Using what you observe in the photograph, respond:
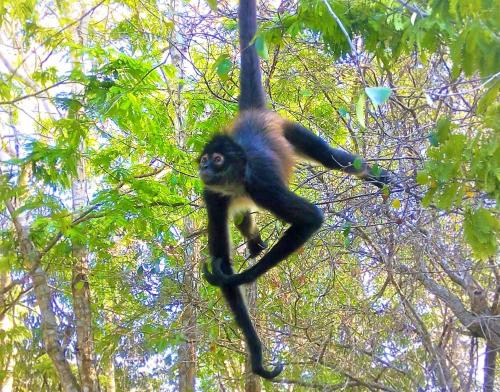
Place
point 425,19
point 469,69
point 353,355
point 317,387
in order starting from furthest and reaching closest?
1. point 353,355
2. point 317,387
3. point 425,19
4. point 469,69

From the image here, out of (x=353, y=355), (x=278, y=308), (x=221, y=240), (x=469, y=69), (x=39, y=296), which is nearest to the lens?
(x=469, y=69)

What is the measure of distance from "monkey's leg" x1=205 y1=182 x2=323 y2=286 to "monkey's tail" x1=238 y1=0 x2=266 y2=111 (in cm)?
90

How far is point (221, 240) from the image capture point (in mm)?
4648

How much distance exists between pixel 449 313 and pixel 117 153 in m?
3.90

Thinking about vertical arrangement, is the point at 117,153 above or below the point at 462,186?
above

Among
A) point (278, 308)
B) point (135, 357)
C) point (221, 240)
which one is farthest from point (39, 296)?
point (221, 240)

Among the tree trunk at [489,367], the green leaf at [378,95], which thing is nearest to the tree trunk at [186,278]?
the tree trunk at [489,367]

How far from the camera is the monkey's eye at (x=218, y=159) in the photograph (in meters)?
Answer: 4.38

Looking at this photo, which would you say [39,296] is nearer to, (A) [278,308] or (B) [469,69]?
(A) [278,308]

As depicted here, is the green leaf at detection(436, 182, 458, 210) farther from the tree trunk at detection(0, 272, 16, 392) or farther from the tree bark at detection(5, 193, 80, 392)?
the tree trunk at detection(0, 272, 16, 392)

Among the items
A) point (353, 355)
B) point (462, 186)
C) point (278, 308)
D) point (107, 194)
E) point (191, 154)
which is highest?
point (191, 154)

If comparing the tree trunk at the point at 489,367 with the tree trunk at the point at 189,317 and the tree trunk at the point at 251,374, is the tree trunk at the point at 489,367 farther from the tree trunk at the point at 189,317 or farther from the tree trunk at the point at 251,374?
the tree trunk at the point at 189,317

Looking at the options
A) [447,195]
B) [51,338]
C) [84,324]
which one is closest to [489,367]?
[447,195]

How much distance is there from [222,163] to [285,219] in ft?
2.16
